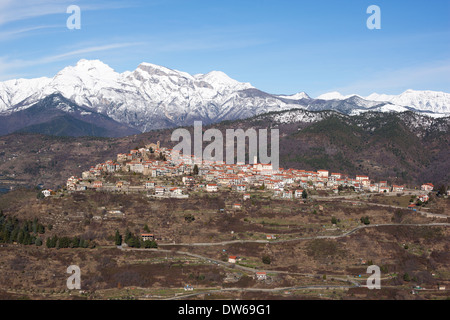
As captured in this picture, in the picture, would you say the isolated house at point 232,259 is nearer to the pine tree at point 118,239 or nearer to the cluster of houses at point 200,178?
the pine tree at point 118,239

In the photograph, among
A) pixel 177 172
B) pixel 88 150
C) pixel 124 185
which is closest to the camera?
pixel 124 185

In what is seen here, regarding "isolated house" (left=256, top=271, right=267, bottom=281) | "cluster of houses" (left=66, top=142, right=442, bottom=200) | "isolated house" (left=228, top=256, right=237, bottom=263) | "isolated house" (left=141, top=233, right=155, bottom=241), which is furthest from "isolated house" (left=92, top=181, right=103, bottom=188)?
"isolated house" (left=256, top=271, right=267, bottom=281)

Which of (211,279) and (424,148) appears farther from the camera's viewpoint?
(424,148)

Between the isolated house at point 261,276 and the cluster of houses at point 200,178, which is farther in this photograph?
the cluster of houses at point 200,178

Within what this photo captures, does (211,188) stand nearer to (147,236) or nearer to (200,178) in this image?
(200,178)

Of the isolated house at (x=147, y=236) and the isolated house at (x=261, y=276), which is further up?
the isolated house at (x=147, y=236)

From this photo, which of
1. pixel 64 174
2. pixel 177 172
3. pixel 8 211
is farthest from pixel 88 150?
pixel 8 211

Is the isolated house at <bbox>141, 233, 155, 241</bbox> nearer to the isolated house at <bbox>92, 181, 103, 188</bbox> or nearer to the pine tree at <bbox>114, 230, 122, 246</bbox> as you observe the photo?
the pine tree at <bbox>114, 230, 122, 246</bbox>

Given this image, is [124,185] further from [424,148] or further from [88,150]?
[424,148]

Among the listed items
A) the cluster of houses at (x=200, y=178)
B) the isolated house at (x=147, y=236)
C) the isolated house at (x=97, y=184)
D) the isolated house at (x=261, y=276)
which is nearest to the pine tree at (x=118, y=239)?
the isolated house at (x=147, y=236)
